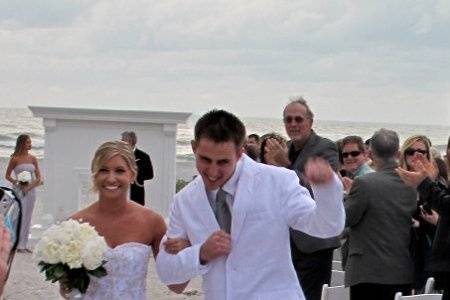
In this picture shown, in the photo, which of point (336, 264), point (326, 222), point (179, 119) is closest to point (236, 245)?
point (326, 222)

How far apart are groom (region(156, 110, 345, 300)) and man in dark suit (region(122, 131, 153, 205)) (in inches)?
386

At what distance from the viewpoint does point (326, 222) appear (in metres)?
3.69

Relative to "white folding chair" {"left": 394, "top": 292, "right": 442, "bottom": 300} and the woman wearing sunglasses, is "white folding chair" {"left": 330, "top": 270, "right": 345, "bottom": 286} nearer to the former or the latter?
the woman wearing sunglasses

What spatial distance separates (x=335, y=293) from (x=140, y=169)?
8.02 m

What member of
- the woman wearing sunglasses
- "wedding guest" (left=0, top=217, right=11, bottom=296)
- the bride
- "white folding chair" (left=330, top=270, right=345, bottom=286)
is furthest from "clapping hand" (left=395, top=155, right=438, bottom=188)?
"wedding guest" (left=0, top=217, right=11, bottom=296)

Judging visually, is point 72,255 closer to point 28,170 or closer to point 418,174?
point 418,174

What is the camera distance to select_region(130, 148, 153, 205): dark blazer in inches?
551

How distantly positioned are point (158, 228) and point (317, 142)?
5.59ft

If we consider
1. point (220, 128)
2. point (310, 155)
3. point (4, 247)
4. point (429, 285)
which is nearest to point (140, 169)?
point (310, 155)

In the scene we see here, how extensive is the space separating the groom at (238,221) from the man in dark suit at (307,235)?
2.36 meters

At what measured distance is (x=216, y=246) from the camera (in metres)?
3.73

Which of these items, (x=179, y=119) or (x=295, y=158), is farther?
(x=179, y=119)

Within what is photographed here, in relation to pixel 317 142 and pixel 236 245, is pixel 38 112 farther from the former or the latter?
pixel 236 245

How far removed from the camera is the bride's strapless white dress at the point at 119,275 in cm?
493
